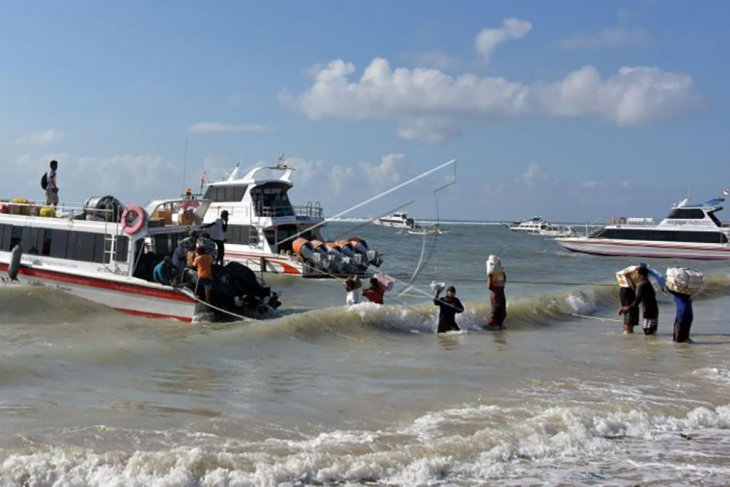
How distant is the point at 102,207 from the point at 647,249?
40.5 meters

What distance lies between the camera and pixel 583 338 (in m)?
16.1

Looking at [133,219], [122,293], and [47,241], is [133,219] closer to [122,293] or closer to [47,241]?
[122,293]

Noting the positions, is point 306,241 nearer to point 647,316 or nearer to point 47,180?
point 47,180

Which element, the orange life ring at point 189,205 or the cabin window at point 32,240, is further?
the orange life ring at point 189,205

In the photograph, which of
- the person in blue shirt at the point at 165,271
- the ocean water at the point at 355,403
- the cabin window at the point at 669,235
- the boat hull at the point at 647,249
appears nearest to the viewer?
the ocean water at the point at 355,403

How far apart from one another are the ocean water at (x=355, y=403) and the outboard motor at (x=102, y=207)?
2985mm

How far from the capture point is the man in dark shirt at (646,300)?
15328mm

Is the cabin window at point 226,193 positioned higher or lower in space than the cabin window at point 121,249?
higher

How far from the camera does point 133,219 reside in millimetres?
17672

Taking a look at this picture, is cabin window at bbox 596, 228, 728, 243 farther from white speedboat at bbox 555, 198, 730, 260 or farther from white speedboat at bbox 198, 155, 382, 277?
white speedboat at bbox 198, 155, 382, 277

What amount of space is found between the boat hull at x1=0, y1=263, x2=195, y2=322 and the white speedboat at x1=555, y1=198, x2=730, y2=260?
40606 mm

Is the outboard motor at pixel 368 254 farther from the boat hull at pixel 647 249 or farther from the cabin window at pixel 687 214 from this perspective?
the cabin window at pixel 687 214

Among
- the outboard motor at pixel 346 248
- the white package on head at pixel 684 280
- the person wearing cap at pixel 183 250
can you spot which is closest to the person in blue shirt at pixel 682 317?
the white package on head at pixel 684 280

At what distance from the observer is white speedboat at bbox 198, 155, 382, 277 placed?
30484 millimetres
